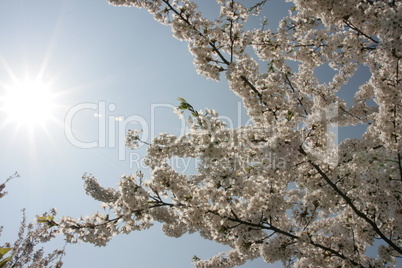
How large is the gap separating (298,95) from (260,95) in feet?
13.9

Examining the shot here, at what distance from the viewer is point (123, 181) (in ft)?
16.6

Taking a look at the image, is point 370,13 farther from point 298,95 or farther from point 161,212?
point 161,212

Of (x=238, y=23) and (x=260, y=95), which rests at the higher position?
(x=238, y=23)

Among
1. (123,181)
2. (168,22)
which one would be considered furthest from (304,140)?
(168,22)

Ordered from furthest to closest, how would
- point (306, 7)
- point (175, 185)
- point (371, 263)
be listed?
point (371, 263)
point (306, 7)
point (175, 185)

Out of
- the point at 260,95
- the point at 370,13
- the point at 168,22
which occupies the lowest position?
the point at 260,95

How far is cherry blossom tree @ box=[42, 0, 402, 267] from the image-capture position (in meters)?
4.98

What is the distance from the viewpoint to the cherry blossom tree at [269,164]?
4.98 metres

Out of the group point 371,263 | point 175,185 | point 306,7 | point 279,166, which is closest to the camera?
point 279,166

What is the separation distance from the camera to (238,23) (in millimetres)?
5941

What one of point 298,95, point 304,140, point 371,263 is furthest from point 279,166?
A: point 298,95

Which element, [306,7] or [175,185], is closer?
[175,185]

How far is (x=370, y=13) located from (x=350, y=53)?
3.77ft

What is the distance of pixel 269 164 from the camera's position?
4969 millimetres
